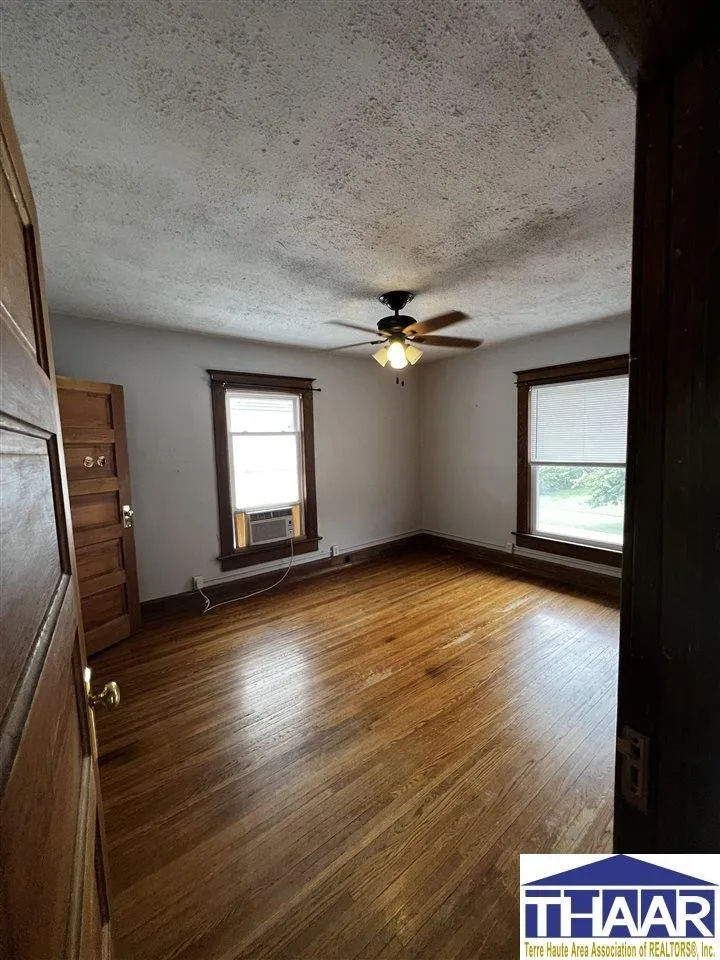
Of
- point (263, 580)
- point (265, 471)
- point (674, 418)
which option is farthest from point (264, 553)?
point (674, 418)

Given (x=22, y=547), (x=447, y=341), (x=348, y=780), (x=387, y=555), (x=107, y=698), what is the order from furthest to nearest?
1. (x=387, y=555)
2. (x=447, y=341)
3. (x=348, y=780)
4. (x=107, y=698)
5. (x=22, y=547)

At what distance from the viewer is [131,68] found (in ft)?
3.61

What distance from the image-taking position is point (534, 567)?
4398 millimetres

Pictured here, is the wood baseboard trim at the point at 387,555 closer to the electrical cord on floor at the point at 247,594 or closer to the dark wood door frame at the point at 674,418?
the electrical cord on floor at the point at 247,594

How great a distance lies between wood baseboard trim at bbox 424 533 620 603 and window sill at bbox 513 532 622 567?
13cm

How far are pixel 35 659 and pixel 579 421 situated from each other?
4415 mm

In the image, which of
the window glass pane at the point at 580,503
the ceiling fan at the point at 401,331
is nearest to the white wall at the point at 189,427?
the ceiling fan at the point at 401,331


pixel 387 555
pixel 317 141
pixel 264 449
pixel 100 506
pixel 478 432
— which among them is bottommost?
pixel 387 555

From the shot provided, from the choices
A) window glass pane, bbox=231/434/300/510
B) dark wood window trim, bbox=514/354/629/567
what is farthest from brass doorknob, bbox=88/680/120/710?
dark wood window trim, bbox=514/354/629/567

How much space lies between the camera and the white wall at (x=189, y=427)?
334 cm

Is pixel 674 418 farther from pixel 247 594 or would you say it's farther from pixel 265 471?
pixel 247 594

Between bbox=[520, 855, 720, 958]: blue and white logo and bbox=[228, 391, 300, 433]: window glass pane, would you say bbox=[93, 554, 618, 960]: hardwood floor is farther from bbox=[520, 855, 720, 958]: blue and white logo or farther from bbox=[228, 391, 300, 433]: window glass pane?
bbox=[228, 391, 300, 433]: window glass pane

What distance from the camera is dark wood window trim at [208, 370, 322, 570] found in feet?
12.6

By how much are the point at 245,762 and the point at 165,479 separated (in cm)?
250
